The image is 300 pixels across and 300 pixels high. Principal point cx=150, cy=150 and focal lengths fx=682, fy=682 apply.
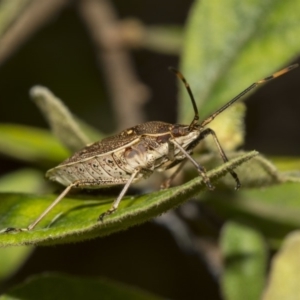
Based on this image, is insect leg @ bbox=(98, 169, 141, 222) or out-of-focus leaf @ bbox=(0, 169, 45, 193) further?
out-of-focus leaf @ bbox=(0, 169, 45, 193)

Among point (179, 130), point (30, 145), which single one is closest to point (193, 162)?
point (179, 130)

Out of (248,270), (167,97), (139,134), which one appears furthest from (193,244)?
(167,97)

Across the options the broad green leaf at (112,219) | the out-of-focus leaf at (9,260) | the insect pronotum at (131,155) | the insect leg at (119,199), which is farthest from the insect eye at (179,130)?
the out-of-focus leaf at (9,260)

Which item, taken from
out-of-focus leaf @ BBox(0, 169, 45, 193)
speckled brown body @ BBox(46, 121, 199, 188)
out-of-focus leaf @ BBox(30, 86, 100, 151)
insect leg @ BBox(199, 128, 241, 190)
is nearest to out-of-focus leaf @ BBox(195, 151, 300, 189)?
insect leg @ BBox(199, 128, 241, 190)

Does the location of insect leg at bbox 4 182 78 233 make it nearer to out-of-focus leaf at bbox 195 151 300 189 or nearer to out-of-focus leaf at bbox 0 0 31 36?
out-of-focus leaf at bbox 195 151 300 189

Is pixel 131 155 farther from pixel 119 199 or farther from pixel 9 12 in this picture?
pixel 9 12

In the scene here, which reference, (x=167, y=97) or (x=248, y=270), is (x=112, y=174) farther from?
(x=167, y=97)
